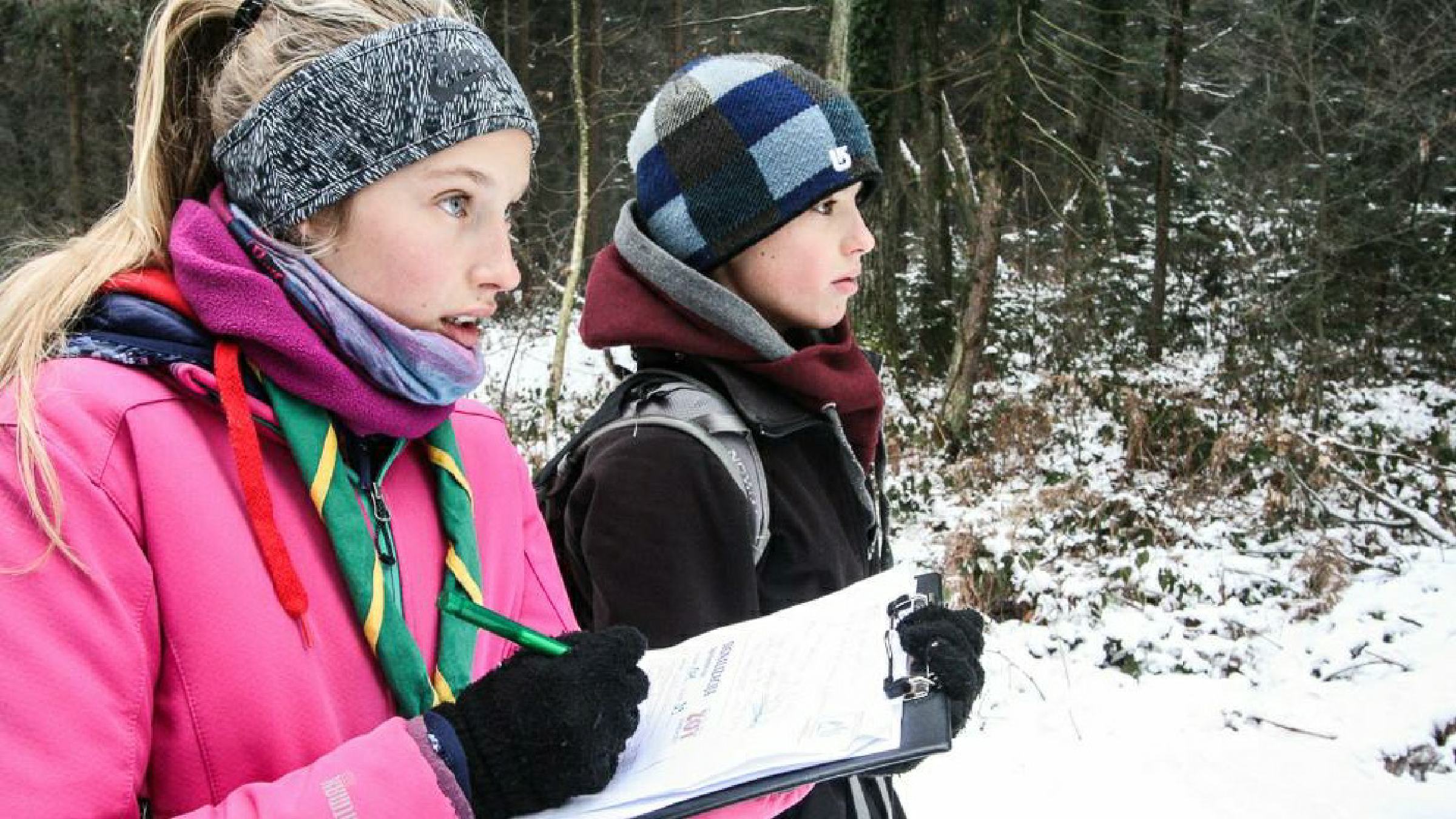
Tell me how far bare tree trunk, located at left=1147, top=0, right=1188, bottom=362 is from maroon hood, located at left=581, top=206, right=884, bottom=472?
12.4 m

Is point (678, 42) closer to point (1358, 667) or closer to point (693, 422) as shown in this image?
point (1358, 667)

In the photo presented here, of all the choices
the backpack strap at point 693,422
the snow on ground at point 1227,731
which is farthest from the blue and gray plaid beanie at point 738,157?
the snow on ground at point 1227,731

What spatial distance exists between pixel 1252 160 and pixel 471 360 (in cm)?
1438

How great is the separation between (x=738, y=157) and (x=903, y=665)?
110cm

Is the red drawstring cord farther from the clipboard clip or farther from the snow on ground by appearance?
the snow on ground

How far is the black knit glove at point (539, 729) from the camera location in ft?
3.45

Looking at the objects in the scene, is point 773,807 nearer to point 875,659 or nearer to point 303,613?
point 875,659

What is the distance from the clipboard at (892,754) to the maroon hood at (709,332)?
0.72m

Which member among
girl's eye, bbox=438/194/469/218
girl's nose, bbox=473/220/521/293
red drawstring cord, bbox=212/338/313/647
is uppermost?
girl's eye, bbox=438/194/469/218

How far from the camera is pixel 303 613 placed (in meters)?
1.09

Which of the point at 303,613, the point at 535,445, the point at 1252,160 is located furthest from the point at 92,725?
the point at 1252,160

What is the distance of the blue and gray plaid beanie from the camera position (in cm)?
208

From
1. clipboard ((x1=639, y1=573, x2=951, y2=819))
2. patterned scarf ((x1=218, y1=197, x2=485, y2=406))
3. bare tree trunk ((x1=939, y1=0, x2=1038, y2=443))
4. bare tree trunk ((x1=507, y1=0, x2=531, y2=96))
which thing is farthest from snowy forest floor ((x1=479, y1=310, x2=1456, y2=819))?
bare tree trunk ((x1=507, y1=0, x2=531, y2=96))

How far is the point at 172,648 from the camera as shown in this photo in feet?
3.32
